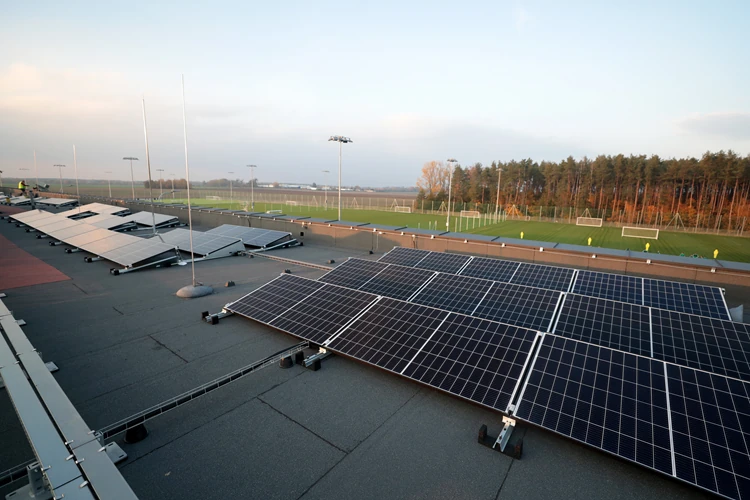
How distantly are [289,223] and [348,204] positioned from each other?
78.9 meters

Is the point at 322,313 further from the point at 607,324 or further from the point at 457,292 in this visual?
the point at 607,324

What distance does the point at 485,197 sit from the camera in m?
109

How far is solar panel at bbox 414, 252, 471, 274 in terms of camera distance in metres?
18.5

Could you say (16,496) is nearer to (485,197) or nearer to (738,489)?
(738,489)

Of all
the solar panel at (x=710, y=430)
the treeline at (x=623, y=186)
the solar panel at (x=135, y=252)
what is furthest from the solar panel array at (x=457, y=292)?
the treeline at (x=623, y=186)

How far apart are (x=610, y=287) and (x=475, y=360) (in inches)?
387

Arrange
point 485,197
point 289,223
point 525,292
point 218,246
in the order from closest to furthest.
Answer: point 525,292 → point 218,246 → point 289,223 → point 485,197

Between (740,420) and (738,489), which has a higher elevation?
(740,420)

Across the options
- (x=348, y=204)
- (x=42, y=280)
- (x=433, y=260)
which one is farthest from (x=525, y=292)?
(x=348, y=204)

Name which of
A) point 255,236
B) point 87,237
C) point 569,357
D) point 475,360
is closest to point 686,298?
point 569,357

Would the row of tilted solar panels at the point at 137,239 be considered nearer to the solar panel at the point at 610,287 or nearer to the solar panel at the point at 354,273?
the solar panel at the point at 354,273

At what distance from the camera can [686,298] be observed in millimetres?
13555

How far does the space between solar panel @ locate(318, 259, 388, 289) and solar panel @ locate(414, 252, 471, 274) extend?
2820 mm

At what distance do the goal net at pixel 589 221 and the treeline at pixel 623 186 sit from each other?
3.17m
